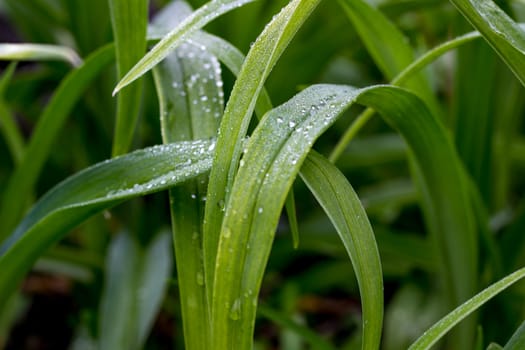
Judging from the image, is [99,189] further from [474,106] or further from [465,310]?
[474,106]

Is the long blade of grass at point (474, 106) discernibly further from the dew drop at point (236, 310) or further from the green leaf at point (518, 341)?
the dew drop at point (236, 310)

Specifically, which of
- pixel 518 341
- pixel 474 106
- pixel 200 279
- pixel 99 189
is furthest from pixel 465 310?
pixel 474 106

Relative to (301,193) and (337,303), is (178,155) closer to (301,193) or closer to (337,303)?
(301,193)

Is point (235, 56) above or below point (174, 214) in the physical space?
above

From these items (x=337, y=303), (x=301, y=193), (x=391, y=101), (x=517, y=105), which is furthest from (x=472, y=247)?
(x=337, y=303)

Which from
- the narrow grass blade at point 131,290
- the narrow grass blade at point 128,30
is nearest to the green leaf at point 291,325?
the narrow grass blade at point 131,290

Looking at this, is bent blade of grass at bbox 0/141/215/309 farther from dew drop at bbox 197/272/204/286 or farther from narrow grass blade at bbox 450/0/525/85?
narrow grass blade at bbox 450/0/525/85

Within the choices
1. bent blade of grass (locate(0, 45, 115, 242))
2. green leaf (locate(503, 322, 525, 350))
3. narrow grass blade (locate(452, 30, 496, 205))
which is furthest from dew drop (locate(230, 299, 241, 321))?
narrow grass blade (locate(452, 30, 496, 205))
